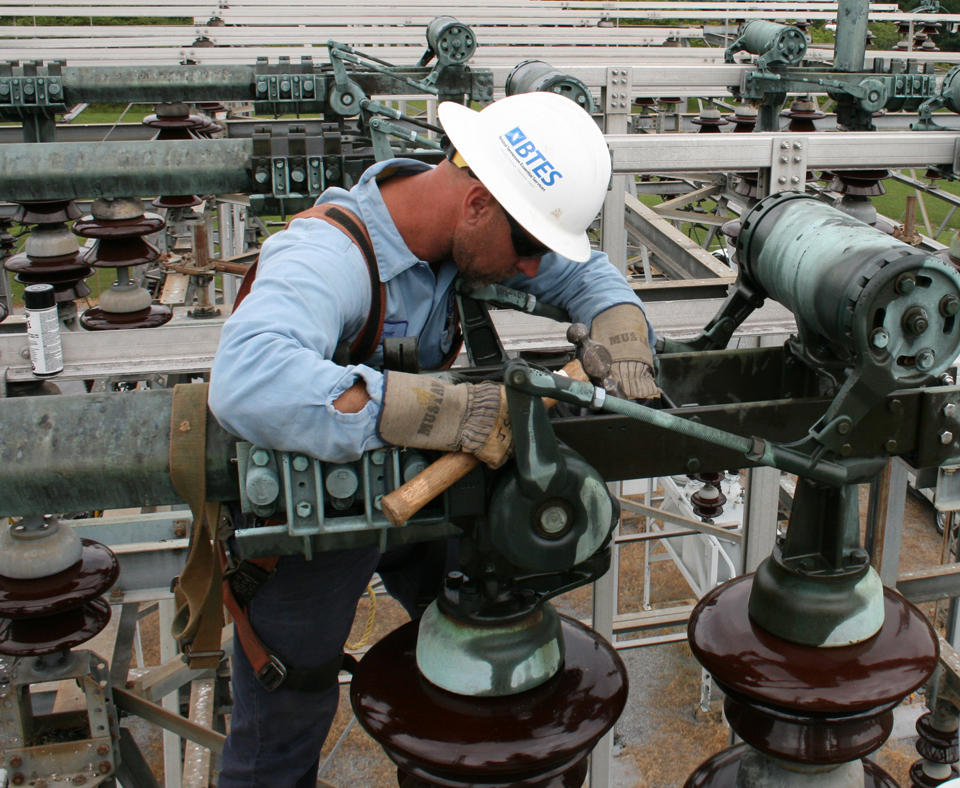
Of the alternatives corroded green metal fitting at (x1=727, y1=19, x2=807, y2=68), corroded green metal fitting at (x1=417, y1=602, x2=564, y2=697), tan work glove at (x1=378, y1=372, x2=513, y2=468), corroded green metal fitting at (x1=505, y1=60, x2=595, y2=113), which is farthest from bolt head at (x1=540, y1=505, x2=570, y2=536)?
corroded green metal fitting at (x1=727, y1=19, x2=807, y2=68)

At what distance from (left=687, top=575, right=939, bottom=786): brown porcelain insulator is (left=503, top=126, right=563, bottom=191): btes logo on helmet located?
106cm

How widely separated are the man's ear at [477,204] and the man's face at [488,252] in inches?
0.5

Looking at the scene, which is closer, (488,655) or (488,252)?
(488,655)

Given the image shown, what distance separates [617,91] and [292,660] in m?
4.83

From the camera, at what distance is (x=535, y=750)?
182 centimetres

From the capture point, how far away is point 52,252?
6.86 m

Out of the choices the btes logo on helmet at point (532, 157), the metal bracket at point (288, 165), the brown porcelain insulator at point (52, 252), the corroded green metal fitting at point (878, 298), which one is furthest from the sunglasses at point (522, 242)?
the brown porcelain insulator at point (52, 252)

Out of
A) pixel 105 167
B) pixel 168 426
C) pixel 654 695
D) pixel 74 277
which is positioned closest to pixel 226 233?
pixel 74 277

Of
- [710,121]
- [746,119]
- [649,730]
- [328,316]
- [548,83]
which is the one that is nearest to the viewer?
[328,316]

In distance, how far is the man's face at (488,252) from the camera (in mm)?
2471

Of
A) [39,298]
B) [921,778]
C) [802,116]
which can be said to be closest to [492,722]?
[39,298]

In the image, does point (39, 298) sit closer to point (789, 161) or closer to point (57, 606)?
point (57, 606)

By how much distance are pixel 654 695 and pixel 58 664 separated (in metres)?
6.39

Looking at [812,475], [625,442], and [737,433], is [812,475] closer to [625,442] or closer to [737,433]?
[737,433]
